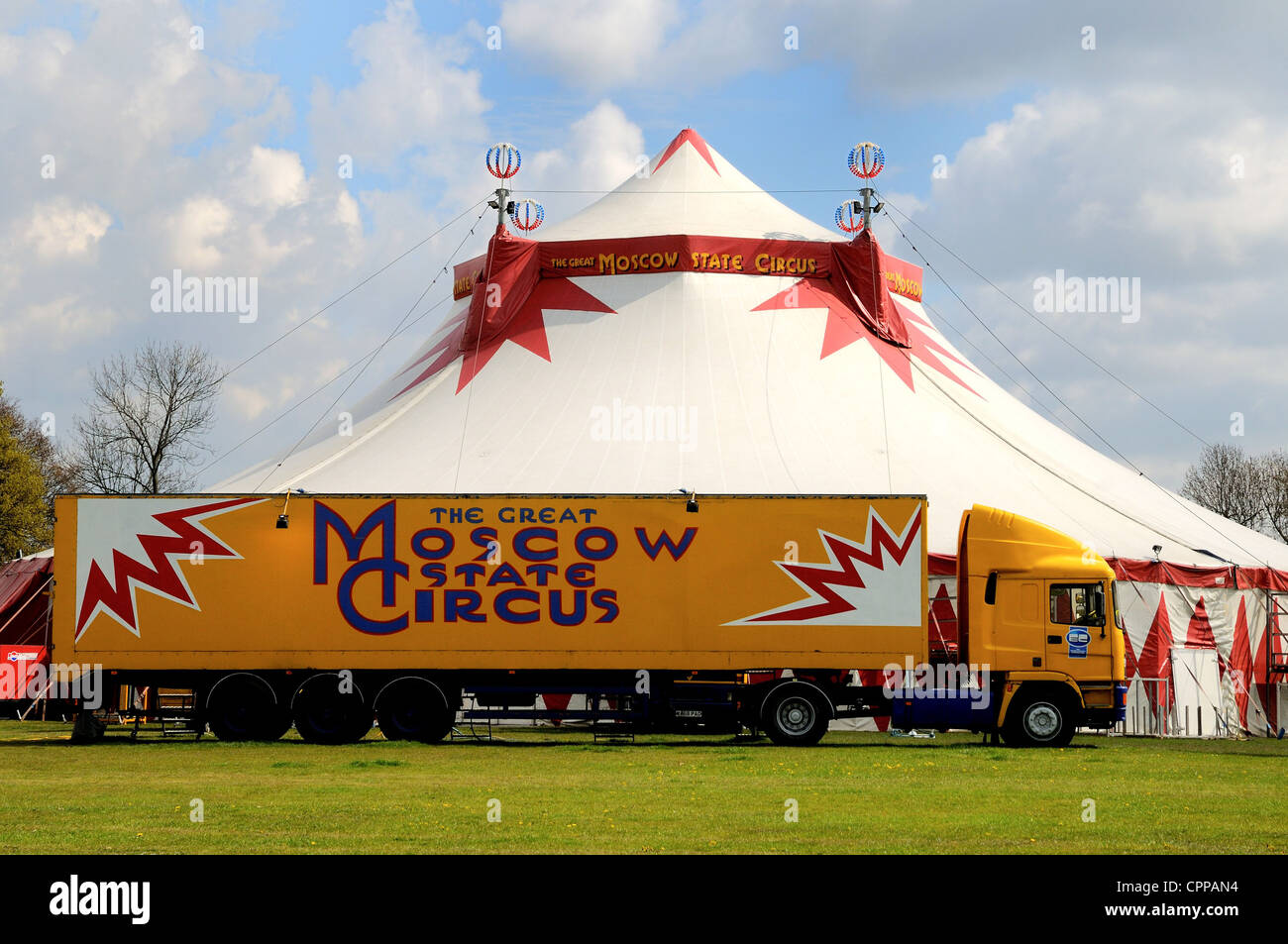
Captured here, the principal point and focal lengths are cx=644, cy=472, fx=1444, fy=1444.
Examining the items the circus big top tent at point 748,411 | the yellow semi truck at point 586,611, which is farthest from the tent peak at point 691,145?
the yellow semi truck at point 586,611

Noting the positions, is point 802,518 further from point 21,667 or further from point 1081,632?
point 21,667

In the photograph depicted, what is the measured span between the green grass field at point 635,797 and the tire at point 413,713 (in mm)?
329

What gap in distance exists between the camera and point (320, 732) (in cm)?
2052

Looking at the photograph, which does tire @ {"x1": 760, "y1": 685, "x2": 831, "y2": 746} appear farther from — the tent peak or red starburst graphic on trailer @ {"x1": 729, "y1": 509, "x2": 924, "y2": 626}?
the tent peak

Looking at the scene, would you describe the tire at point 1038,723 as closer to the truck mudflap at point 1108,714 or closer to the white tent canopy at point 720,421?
the truck mudflap at point 1108,714

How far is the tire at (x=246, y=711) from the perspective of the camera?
20.8 metres

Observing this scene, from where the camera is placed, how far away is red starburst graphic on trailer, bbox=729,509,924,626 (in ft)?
66.6

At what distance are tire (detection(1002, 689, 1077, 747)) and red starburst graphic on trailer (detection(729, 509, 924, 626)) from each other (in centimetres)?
197

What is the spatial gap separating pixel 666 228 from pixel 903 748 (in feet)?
51.4

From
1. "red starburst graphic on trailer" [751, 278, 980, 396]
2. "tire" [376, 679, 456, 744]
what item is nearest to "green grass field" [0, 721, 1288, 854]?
"tire" [376, 679, 456, 744]

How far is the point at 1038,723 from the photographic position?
20438mm

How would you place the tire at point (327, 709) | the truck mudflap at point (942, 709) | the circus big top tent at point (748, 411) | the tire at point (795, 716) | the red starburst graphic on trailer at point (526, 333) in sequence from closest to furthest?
the truck mudflap at point (942, 709)
the tire at point (795, 716)
the tire at point (327, 709)
the circus big top tent at point (748, 411)
the red starburst graphic on trailer at point (526, 333)
